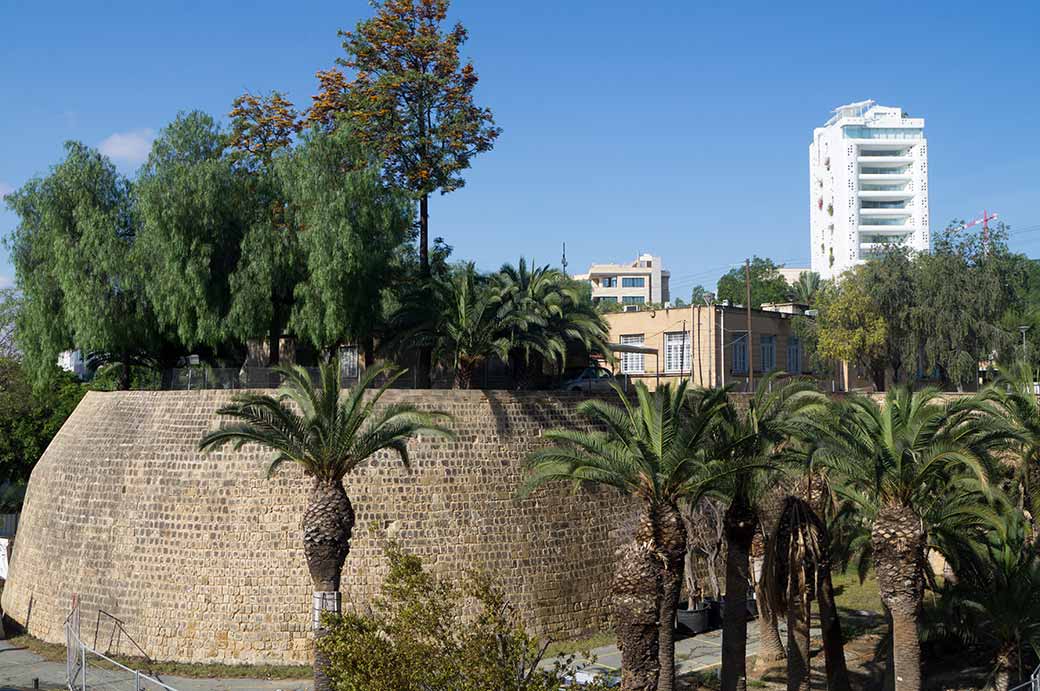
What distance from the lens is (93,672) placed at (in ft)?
79.4

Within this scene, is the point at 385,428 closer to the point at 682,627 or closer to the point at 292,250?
the point at 292,250

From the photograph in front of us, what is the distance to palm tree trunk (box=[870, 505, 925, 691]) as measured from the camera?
18109mm

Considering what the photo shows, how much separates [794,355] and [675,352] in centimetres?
680

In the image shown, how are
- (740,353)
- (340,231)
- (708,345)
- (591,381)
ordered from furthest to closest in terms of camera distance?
(740,353) → (708,345) → (591,381) → (340,231)

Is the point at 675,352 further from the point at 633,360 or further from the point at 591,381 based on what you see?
the point at 591,381

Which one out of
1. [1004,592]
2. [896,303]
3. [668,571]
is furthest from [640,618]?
[896,303]

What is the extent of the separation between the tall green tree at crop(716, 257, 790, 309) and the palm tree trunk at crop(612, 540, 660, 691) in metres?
70.1

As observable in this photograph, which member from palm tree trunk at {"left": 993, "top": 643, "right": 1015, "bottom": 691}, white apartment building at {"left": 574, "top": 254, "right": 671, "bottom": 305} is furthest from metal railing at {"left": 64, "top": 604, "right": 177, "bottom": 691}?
white apartment building at {"left": 574, "top": 254, "right": 671, "bottom": 305}

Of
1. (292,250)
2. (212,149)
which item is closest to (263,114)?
(212,149)

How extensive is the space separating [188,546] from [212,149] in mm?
12303

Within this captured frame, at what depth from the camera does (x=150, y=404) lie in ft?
88.9

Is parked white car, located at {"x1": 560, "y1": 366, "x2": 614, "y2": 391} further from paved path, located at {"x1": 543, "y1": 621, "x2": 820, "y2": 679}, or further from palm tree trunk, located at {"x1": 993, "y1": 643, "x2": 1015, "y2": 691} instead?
palm tree trunk, located at {"x1": 993, "y1": 643, "x2": 1015, "y2": 691}

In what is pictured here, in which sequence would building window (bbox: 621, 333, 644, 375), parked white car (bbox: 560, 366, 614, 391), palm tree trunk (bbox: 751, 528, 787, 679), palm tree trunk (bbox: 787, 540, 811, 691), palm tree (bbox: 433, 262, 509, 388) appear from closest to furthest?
1. palm tree trunk (bbox: 787, 540, 811, 691)
2. palm tree trunk (bbox: 751, 528, 787, 679)
3. palm tree (bbox: 433, 262, 509, 388)
4. parked white car (bbox: 560, 366, 614, 391)
5. building window (bbox: 621, 333, 644, 375)

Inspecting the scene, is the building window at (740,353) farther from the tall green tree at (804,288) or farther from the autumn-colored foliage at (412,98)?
the tall green tree at (804,288)
